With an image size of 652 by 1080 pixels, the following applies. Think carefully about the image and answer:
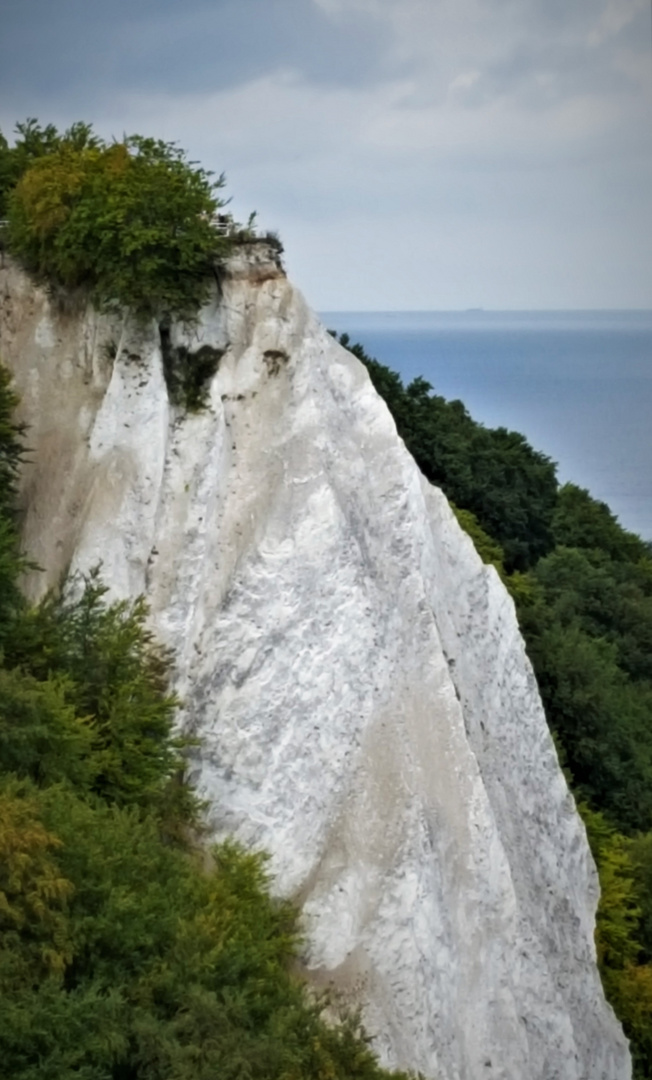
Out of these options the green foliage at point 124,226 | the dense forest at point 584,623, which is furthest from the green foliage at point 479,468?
the green foliage at point 124,226

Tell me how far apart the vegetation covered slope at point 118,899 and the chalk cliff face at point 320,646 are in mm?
933

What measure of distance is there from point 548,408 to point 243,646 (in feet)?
495

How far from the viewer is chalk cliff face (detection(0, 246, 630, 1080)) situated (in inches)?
757

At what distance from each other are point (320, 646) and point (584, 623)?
85.0ft

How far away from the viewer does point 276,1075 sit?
15.0m

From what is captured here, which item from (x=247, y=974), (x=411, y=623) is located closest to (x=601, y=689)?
(x=411, y=623)

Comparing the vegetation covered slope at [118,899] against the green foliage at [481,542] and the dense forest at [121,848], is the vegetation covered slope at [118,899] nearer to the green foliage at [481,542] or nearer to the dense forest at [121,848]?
the dense forest at [121,848]

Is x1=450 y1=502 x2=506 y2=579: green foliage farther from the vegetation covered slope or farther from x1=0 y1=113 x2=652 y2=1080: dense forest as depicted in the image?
the vegetation covered slope

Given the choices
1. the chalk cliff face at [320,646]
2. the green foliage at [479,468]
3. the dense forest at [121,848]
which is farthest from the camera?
the green foliage at [479,468]

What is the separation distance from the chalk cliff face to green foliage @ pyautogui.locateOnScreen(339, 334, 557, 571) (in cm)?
2081

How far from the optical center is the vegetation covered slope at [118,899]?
14430 millimetres

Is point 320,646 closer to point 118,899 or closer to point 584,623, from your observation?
point 118,899

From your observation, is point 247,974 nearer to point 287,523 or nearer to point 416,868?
point 416,868

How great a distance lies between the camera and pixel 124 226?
20.2 meters
